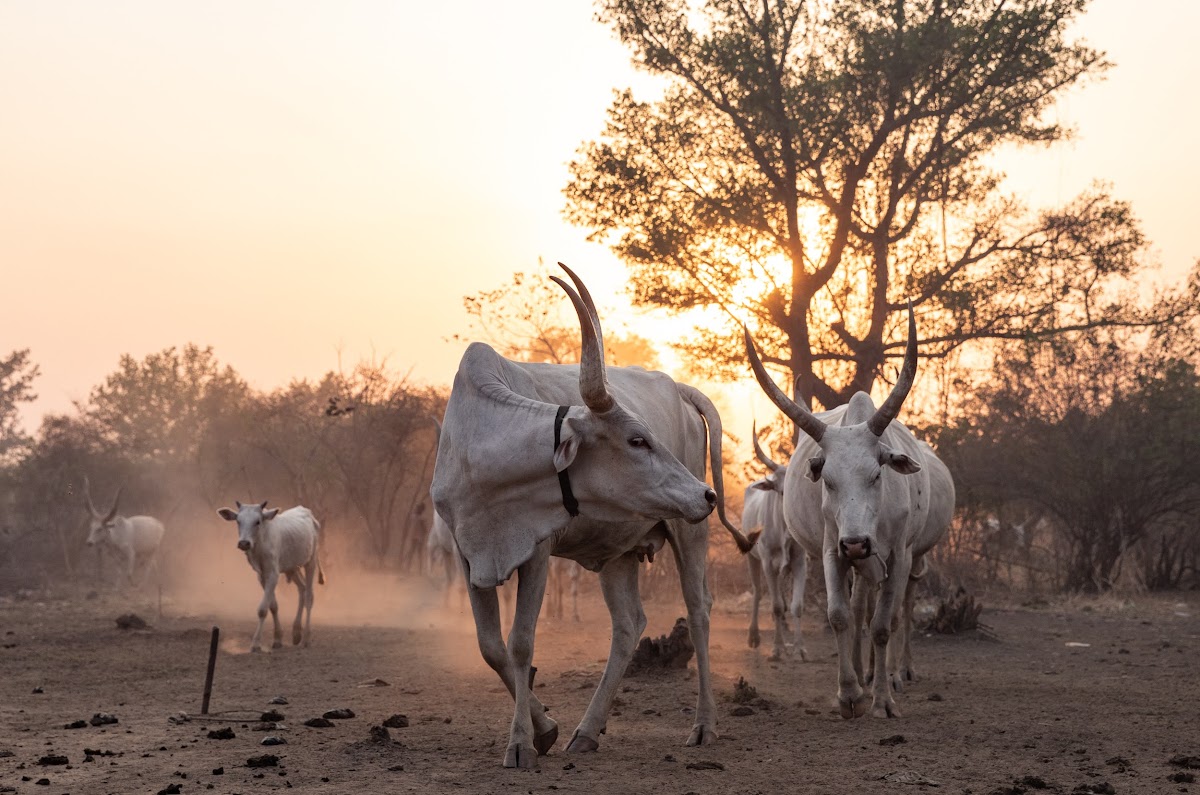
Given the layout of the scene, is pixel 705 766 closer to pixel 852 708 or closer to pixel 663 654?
pixel 852 708

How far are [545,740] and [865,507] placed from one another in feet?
7.67

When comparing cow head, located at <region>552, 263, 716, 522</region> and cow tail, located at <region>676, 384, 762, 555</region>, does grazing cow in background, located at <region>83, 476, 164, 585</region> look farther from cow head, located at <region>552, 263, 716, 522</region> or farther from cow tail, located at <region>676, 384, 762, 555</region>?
cow head, located at <region>552, 263, 716, 522</region>

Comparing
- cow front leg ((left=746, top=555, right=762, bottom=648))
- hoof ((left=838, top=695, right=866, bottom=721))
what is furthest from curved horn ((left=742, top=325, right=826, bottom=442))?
cow front leg ((left=746, top=555, right=762, bottom=648))

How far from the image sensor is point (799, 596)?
12.8 m

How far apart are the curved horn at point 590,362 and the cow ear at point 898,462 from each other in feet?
7.89

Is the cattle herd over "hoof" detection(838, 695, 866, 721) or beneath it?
over

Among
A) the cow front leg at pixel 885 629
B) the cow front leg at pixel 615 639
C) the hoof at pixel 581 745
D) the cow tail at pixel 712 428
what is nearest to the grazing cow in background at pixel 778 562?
the cow front leg at pixel 885 629

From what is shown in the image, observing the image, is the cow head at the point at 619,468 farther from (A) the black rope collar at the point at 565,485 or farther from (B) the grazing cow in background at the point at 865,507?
(B) the grazing cow in background at the point at 865,507

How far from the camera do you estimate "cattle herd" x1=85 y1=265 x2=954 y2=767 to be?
5934mm

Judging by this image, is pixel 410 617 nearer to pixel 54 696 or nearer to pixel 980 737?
pixel 54 696

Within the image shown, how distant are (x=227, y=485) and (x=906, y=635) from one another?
28025 millimetres

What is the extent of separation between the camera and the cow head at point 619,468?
19.1ft

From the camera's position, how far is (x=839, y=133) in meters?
18.4

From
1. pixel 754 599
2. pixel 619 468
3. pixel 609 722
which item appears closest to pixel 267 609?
pixel 754 599
